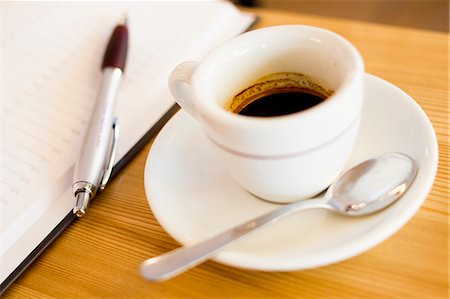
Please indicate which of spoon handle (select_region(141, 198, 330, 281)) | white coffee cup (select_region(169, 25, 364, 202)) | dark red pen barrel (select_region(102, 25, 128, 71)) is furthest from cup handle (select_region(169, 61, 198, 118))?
dark red pen barrel (select_region(102, 25, 128, 71))

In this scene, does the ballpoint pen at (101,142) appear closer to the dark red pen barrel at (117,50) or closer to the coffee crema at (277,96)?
the dark red pen barrel at (117,50)

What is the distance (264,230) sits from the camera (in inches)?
16.1

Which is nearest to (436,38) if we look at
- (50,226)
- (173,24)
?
(173,24)

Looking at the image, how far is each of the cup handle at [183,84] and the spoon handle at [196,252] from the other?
123 mm

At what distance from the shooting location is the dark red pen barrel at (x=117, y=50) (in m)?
0.66

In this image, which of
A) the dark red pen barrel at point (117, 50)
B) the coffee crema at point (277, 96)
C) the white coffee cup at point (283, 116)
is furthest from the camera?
the dark red pen barrel at point (117, 50)

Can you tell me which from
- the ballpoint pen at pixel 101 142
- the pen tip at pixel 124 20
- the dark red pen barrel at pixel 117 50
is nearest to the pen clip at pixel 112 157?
the ballpoint pen at pixel 101 142

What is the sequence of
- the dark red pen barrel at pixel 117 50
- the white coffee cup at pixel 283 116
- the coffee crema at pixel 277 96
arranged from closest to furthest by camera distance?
the white coffee cup at pixel 283 116, the coffee crema at pixel 277 96, the dark red pen barrel at pixel 117 50

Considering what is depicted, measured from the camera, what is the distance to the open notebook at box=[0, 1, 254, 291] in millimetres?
521

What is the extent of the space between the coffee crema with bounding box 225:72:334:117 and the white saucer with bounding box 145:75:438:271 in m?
0.06

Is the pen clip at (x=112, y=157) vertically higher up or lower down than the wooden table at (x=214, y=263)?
higher up

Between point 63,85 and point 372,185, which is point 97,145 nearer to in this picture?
point 63,85

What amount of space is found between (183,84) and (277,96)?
0.34ft

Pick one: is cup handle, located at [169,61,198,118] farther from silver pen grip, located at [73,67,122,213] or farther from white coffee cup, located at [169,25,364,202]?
silver pen grip, located at [73,67,122,213]
